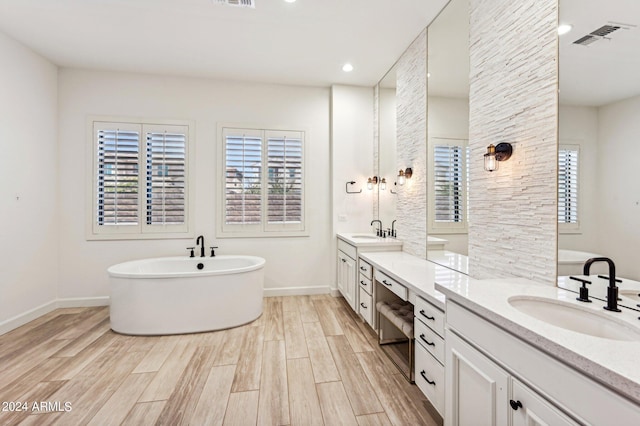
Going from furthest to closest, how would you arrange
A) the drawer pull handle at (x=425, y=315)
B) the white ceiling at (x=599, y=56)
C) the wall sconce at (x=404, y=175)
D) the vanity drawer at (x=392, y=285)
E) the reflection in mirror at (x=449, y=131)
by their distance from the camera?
the wall sconce at (x=404, y=175) → the reflection in mirror at (x=449, y=131) → the vanity drawer at (x=392, y=285) → the drawer pull handle at (x=425, y=315) → the white ceiling at (x=599, y=56)

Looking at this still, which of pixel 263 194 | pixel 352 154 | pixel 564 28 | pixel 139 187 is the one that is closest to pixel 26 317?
pixel 139 187

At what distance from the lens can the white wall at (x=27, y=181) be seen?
3.01 m

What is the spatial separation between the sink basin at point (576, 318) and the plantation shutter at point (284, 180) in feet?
10.4

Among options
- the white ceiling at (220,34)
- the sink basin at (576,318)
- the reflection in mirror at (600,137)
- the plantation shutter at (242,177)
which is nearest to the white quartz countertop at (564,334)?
the sink basin at (576,318)

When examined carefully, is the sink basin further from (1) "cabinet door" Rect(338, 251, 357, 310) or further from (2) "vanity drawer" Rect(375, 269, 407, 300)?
(1) "cabinet door" Rect(338, 251, 357, 310)

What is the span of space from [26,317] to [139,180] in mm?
1969

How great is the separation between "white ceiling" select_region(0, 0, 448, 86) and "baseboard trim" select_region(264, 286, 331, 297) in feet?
9.97

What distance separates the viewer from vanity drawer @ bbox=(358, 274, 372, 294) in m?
2.88

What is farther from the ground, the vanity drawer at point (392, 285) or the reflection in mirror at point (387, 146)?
the reflection in mirror at point (387, 146)

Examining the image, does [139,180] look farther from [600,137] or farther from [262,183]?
[600,137]

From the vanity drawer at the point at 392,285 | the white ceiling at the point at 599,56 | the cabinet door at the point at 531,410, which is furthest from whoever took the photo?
the vanity drawer at the point at 392,285

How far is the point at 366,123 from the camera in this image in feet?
14.0

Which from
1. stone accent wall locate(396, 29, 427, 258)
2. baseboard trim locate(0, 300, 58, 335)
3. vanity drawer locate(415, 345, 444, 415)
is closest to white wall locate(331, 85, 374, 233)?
stone accent wall locate(396, 29, 427, 258)

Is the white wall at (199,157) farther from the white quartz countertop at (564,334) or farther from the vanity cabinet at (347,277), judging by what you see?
the white quartz countertop at (564,334)
